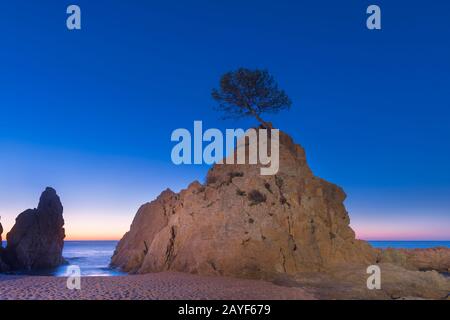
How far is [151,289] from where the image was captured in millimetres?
16469

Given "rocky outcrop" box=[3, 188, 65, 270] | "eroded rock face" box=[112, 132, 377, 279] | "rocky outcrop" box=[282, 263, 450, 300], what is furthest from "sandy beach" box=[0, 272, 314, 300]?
"rocky outcrop" box=[3, 188, 65, 270]

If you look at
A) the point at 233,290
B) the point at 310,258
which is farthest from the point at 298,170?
the point at 233,290

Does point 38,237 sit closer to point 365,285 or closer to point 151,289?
point 151,289

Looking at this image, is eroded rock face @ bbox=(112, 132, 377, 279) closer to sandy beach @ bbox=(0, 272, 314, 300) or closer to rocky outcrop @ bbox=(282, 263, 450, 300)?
rocky outcrop @ bbox=(282, 263, 450, 300)

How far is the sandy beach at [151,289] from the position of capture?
14477 mm

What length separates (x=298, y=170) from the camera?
2764 cm

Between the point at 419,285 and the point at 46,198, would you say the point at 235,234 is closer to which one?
the point at 419,285

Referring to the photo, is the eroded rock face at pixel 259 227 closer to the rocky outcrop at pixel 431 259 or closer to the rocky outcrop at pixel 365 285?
the rocky outcrop at pixel 365 285

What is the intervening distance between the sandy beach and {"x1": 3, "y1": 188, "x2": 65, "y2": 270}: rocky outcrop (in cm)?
2274

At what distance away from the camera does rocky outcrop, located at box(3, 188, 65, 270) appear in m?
38.1

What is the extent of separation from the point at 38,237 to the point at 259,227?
2963 centimetres

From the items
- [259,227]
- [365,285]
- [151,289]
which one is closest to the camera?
[151,289]

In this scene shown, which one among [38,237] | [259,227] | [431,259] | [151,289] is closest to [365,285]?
[259,227]
